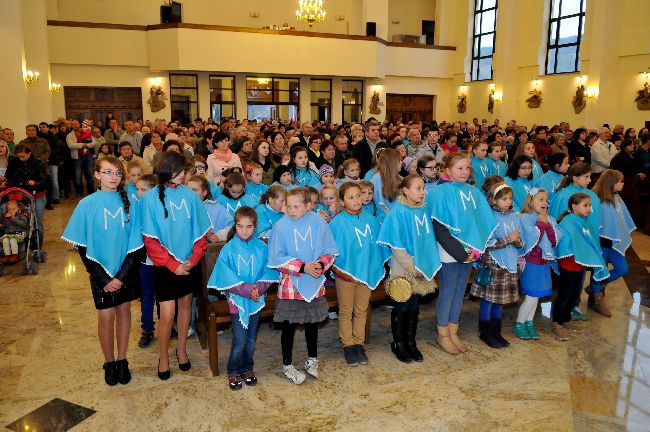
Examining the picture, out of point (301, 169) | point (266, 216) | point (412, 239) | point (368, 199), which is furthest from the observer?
point (301, 169)

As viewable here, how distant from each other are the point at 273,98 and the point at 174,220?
17228 mm

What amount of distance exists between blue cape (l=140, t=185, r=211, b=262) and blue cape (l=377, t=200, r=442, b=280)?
4.61 feet

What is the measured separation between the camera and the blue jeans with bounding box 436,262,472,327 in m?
4.32

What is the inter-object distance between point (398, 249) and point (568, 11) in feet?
55.6

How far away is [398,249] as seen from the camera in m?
4.07

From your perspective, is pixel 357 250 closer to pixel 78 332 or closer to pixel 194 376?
pixel 194 376

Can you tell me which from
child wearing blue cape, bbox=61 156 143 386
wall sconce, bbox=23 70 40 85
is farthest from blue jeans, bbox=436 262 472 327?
wall sconce, bbox=23 70 40 85

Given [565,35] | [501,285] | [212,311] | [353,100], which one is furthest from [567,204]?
[353,100]

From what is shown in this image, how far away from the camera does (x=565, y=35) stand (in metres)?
17.7

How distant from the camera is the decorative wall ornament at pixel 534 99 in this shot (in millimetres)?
18750

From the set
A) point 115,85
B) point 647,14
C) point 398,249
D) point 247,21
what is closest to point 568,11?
point 647,14

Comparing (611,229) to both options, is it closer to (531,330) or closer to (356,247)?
(531,330)

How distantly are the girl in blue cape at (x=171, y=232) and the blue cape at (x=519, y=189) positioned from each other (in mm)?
3801

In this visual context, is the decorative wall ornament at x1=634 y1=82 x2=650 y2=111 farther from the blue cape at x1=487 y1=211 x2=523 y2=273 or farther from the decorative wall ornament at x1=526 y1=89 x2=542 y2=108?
the blue cape at x1=487 y1=211 x2=523 y2=273
